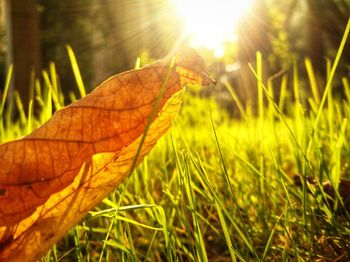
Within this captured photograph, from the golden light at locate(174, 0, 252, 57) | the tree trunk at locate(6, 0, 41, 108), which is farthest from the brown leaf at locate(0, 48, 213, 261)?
the tree trunk at locate(6, 0, 41, 108)

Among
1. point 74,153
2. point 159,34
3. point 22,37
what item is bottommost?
point 159,34

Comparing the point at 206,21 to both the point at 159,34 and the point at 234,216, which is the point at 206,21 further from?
the point at 159,34

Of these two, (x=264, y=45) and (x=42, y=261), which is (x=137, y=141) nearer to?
(x=42, y=261)

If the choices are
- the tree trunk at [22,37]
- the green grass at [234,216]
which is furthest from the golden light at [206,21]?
the tree trunk at [22,37]

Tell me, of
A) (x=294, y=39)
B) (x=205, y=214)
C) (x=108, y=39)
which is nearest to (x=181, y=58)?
(x=205, y=214)

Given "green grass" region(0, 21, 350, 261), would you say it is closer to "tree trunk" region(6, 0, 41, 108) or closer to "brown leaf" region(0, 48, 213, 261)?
"brown leaf" region(0, 48, 213, 261)

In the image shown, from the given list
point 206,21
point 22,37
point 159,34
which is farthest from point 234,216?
point 159,34

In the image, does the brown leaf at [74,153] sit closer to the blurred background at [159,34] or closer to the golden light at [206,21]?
the blurred background at [159,34]
